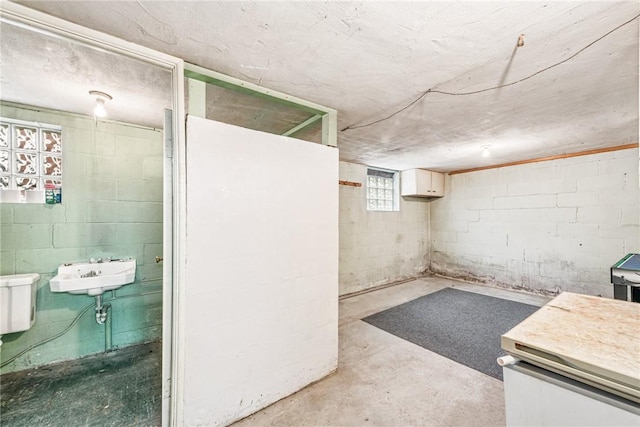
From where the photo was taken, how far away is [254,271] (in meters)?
1.66

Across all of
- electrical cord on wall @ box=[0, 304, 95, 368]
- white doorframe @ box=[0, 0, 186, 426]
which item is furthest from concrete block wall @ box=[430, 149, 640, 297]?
electrical cord on wall @ box=[0, 304, 95, 368]

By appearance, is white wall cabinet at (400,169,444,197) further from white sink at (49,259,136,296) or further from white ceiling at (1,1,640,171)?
white sink at (49,259,136,296)

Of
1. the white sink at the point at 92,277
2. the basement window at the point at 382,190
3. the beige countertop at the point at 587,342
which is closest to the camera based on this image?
the beige countertop at the point at 587,342

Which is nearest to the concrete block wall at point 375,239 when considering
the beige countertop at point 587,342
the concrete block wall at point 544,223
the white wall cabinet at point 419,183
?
the white wall cabinet at point 419,183

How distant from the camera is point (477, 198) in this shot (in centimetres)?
484

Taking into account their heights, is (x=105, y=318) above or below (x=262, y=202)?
below

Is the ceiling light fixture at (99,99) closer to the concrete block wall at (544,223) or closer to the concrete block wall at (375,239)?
the concrete block wall at (375,239)

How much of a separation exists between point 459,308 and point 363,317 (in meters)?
1.47

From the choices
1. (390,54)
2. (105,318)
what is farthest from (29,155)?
(390,54)

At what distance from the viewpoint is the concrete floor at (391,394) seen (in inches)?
62.9

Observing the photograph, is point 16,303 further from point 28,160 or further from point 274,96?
point 274,96

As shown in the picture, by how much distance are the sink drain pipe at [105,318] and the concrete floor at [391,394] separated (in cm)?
158

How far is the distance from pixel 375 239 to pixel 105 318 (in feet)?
12.5

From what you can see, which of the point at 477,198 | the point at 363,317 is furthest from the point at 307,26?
the point at 477,198
